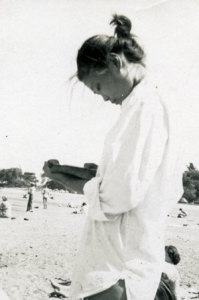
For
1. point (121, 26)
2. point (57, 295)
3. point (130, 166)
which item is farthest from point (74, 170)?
point (57, 295)

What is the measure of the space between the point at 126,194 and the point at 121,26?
42cm

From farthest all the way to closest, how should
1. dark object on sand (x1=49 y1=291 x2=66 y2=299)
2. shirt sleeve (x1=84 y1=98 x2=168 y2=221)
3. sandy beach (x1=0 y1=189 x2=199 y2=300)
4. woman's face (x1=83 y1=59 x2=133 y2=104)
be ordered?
sandy beach (x1=0 y1=189 x2=199 y2=300)
dark object on sand (x1=49 y1=291 x2=66 y2=299)
woman's face (x1=83 y1=59 x2=133 y2=104)
shirt sleeve (x1=84 y1=98 x2=168 y2=221)

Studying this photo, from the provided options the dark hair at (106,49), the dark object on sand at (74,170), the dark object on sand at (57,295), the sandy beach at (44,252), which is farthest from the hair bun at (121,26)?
the sandy beach at (44,252)

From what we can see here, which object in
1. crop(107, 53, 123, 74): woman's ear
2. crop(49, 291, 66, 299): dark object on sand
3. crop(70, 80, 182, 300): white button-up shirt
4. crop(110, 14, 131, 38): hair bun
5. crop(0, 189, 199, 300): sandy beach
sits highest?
crop(110, 14, 131, 38): hair bun

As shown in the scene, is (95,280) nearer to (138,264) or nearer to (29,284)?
(138,264)

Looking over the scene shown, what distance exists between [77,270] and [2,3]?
2.32 meters

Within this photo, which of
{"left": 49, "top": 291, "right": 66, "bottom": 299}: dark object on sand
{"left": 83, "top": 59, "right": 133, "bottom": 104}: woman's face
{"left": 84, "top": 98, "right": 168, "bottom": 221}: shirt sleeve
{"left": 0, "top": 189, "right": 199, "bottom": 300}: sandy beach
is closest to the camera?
{"left": 84, "top": 98, "right": 168, "bottom": 221}: shirt sleeve

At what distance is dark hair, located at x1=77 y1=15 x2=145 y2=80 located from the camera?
1117 millimetres

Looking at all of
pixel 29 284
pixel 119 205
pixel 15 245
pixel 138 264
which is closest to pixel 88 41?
pixel 119 205

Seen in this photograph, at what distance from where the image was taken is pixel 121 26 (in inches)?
45.9

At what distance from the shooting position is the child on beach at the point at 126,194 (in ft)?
3.41

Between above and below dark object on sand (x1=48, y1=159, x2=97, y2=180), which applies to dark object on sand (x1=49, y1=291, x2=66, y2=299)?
below

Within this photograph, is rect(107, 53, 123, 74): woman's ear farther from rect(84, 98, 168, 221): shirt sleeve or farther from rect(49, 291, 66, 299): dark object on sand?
rect(49, 291, 66, 299): dark object on sand

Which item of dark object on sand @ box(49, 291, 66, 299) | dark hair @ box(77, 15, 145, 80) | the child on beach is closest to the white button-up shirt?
the child on beach
